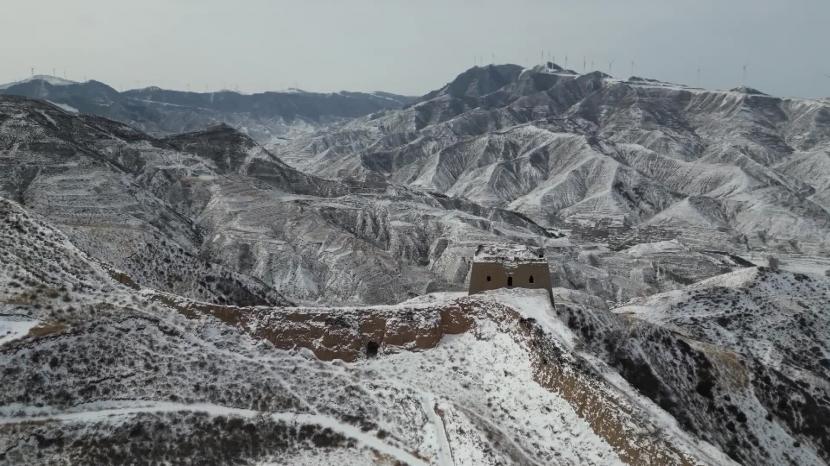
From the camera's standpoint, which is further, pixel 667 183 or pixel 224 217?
pixel 667 183

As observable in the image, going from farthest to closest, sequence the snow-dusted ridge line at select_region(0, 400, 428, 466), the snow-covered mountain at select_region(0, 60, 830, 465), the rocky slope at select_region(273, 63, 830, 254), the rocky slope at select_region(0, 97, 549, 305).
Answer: the rocky slope at select_region(273, 63, 830, 254), the rocky slope at select_region(0, 97, 549, 305), the snow-covered mountain at select_region(0, 60, 830, 465), the snow-dusted ridge line at select_region(0, 400, 428, 466)

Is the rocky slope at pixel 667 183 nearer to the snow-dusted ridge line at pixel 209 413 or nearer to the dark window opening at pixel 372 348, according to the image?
the dark window opening at pixel 372 348

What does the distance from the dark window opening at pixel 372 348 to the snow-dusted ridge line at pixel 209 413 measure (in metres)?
6.46

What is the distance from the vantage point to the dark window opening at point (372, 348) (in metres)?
30.1

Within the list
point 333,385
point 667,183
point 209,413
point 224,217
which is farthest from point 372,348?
point 667,183

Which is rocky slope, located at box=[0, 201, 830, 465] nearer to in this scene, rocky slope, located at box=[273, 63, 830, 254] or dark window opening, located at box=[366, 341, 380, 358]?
dark window opening, located at box=[366, 341, 380, 358]

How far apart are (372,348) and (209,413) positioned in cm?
931

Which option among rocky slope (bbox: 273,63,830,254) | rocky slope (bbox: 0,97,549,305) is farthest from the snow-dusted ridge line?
rocky slope (bbox: 273,63,830,254)

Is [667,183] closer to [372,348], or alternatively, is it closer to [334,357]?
[372,348]

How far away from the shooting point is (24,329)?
78.3 feet

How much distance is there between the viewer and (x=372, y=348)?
30.3 metres

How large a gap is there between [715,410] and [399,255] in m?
67.5

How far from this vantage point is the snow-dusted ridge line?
70.8 feet

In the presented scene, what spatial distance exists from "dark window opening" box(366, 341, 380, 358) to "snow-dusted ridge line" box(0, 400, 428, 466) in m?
6.46
